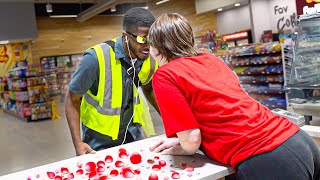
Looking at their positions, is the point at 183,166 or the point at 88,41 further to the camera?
the point at 88,41

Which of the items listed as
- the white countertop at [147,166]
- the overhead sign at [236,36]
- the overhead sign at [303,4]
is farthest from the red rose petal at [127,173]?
the overhead sign at [236,36]

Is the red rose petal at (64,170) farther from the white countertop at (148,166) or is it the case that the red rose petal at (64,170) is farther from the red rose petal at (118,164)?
the red rose petal at (118,164)

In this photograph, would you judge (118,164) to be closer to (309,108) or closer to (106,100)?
(106,100)

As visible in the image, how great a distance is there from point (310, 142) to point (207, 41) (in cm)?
794

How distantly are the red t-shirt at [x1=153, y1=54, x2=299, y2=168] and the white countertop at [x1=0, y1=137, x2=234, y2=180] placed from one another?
3.0 inches

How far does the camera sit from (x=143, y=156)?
69.1 inches

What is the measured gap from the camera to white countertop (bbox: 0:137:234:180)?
1.42 m

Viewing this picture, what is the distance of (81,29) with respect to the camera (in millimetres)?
17562

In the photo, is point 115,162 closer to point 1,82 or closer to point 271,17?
point 271,17

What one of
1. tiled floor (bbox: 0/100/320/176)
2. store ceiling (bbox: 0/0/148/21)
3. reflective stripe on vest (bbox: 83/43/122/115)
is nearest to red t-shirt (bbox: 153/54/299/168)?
reflective stripe on vest (bbox: 83/43/122/115)

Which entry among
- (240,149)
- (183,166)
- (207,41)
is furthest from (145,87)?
(207,41)

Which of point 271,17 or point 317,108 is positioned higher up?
point 271,17

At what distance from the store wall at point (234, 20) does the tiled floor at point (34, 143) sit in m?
5.61

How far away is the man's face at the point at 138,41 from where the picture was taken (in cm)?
215
